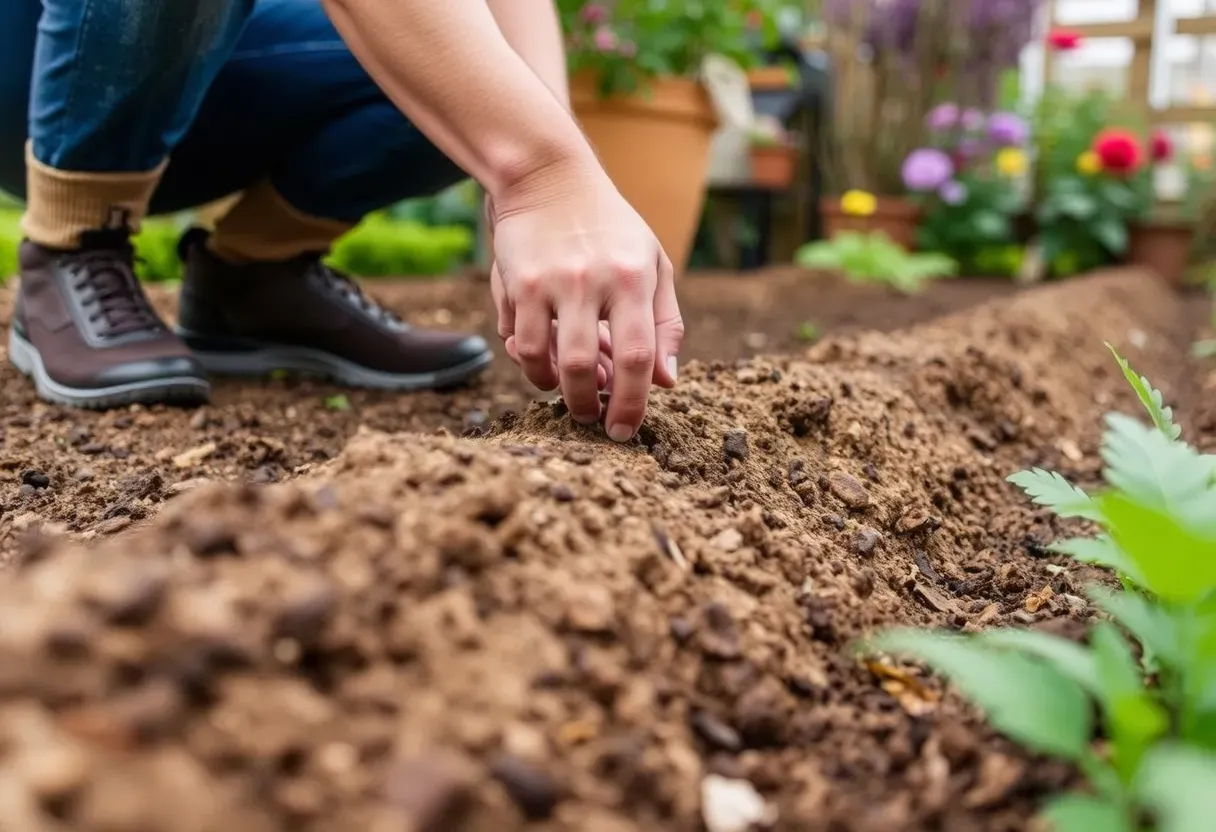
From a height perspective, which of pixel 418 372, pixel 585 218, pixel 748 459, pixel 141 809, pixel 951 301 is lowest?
pixel 951 301

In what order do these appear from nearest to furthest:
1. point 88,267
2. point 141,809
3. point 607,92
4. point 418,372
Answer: point 141,809 < point 88,267 < point 418,372 < point 607,92

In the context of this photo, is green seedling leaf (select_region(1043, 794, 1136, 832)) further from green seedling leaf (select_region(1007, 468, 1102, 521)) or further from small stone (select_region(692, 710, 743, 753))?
green seedling leaf (select_region(1007, 468, 1102, 521))

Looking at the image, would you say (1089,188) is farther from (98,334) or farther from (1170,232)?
(98,334)

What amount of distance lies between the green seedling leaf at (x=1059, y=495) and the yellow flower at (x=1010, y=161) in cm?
593

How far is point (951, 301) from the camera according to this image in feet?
14.9

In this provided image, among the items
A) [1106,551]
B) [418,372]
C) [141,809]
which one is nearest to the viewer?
[141,809]

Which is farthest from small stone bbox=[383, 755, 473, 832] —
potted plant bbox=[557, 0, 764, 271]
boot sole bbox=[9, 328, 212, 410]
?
potted plant bbox=[557, 0, 764, 271]

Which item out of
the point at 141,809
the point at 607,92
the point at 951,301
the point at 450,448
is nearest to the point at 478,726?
the point at 141,809

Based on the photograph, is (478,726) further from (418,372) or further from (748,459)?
(418,372)

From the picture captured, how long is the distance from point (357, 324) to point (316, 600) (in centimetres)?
173

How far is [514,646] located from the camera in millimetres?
736

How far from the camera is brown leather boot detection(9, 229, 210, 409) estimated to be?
1.90 metres

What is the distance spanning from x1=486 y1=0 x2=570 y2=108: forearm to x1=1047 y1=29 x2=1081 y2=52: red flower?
6039 millimetres

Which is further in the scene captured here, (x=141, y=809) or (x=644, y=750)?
(x=644, y=750)
